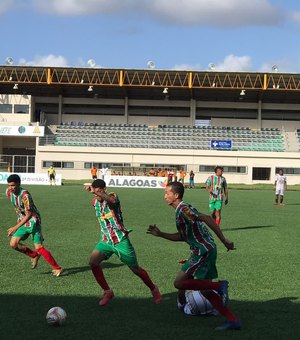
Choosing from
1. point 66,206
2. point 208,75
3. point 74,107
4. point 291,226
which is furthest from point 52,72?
point 291,226

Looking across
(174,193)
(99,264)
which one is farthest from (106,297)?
(174,193)

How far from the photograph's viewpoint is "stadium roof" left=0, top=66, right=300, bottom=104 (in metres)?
59.7

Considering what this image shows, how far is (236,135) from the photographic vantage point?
61469 mm

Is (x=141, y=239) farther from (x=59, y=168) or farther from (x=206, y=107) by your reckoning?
(x=206, y=107)

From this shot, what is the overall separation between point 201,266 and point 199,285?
0.82 feet

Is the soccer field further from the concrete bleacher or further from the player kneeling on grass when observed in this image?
the concrete bleacher

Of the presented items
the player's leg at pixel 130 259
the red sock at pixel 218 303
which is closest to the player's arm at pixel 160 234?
the red sock at pixel 218 303

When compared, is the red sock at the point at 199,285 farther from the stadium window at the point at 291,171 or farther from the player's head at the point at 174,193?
the stadium window at the point at 291,171

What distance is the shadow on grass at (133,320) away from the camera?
5555mm

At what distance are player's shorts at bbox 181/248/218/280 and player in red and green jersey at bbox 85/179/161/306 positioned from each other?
3.92ft

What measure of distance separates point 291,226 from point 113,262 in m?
8.26

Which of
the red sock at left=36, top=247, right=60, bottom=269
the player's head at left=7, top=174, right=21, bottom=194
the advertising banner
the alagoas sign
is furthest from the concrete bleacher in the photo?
the player's head at left=7, top=174, right=21, bottom=194

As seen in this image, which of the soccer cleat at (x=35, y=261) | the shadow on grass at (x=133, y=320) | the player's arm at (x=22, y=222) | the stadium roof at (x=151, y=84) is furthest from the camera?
the stadium roof at (x=151, y=84)

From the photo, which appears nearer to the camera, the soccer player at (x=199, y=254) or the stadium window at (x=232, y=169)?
the soccer player at (x=199, y=254)
